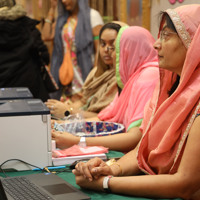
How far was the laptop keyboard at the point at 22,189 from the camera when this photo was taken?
4.57 feet

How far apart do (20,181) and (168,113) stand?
0.60 m

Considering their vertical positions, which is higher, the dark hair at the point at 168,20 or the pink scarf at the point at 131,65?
the dark hair at the point at 168,20

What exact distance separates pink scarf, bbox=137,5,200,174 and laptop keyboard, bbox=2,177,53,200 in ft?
1.50

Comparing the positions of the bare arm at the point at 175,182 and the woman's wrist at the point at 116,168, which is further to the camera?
the woman's wrist at the point at 116,168

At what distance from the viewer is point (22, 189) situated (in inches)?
57.7

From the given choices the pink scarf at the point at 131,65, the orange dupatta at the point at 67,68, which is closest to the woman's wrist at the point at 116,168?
the pink scarf at the point at 131,65

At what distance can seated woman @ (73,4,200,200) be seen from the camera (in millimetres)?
1422

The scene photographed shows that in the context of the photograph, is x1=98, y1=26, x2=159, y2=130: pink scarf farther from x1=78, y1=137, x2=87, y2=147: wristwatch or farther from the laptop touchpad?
the laptop touchpad

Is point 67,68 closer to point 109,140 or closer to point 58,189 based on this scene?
point 109,140

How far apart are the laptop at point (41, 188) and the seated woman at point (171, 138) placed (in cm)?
7

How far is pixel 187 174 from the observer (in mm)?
1401

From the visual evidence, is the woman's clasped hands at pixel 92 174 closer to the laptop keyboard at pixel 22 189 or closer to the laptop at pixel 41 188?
the laptop at pixel 41 188

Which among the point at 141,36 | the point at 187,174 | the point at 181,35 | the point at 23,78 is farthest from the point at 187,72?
the point at 23,78

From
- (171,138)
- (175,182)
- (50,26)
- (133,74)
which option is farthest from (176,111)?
(50,26)
